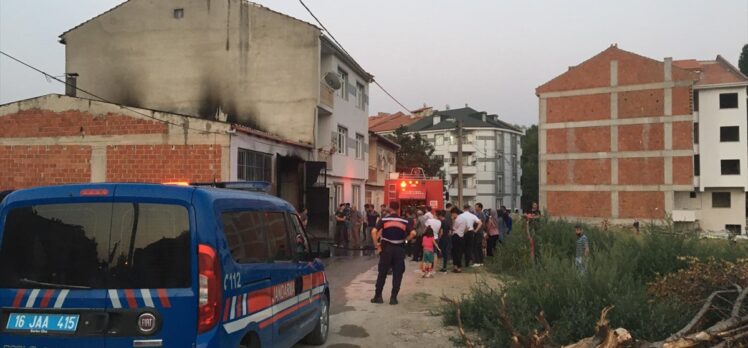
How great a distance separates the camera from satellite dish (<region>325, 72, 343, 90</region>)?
2262 cm

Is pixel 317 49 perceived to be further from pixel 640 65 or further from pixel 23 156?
pixel 640 65

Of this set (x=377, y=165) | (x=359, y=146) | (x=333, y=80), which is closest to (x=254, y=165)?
(x=333, y=80)

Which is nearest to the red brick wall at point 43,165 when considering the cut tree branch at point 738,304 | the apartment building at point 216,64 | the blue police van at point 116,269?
the apartment building at point 216,64

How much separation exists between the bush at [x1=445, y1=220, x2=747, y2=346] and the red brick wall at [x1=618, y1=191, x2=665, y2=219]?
3882 centimetres

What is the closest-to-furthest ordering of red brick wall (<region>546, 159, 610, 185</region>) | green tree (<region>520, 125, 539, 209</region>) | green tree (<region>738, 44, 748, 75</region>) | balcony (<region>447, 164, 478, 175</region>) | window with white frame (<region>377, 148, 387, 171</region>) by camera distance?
window with white frame (<region>377, 148, 387, 171</region>) → red brick wall (<region>546, 159, 610, 185</region>) → green tree (<region>738, 44, 748, 75</region>) → balcony (<region>447, 164, 478, 175</region>) → green tree (<region>520, 125, 539, 209</region>)

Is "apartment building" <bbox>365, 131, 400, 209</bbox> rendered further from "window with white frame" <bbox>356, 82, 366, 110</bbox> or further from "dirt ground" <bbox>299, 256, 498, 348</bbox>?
"dirt ground" <bbox>299, 256, 498, 348</bbox>

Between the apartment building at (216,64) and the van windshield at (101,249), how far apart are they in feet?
55.9

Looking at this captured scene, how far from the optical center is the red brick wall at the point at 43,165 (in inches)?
→ 644

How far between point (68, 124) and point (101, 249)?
568 inches

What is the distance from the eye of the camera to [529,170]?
76375 mm

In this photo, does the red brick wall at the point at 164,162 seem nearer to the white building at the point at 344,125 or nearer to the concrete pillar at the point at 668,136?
the white building at the point at 344,125

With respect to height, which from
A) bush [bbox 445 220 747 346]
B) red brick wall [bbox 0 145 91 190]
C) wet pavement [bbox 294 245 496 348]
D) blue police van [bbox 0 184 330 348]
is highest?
red brick wall [bbox 0 145 91 190]

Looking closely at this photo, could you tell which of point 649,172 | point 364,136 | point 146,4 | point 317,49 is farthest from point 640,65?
point 146,4

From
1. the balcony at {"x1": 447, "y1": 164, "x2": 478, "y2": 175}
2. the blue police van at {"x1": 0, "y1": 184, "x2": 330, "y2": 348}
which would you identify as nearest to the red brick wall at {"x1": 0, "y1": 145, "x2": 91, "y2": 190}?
the blue police van at {"x1": 0, "y1": 184, "x2": 330, "y2": 348}
